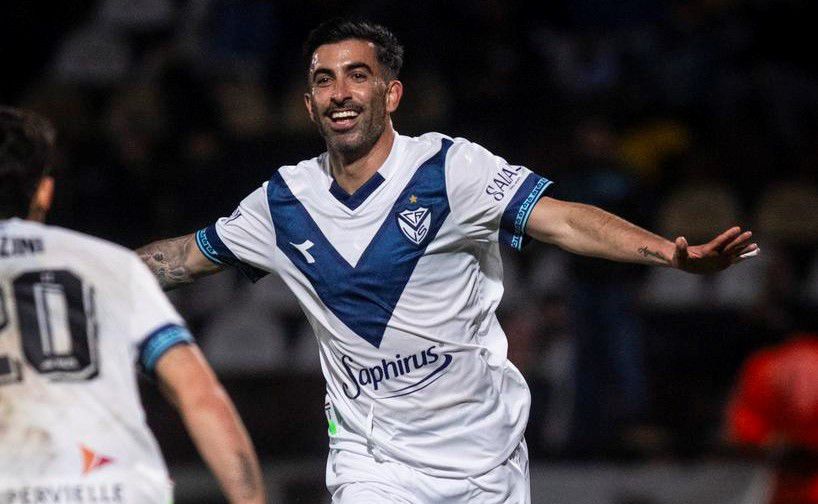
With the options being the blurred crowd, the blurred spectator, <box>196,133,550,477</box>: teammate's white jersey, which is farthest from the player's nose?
the blurred spectator

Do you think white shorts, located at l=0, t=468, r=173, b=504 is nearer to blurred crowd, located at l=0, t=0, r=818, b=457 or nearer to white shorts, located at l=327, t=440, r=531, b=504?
white shorts, located at l=327, t=440, r=531, b=504

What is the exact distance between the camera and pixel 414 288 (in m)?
4.96

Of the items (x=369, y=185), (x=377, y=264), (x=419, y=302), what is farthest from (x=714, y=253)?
(x=369, y=185)

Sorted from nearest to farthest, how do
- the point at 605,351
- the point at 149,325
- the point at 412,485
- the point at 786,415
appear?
the point at 149,325
the point at 412,485
the point at 786,415
the point at 605,351

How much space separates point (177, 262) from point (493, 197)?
50.5 inches

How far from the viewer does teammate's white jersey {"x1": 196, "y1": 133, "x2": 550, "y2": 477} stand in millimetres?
4938

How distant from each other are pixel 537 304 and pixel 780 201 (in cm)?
243

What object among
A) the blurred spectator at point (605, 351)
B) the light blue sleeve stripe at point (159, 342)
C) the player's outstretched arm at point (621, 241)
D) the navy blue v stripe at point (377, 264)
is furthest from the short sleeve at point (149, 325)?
the blurred spectator at point (605, 351)

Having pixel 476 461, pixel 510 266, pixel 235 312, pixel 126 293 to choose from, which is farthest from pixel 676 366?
pixel 126 293

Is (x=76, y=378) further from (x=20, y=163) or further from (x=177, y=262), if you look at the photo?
(x=177, y=262)

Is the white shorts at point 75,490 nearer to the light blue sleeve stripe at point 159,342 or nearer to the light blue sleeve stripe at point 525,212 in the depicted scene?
the light blue sleeve stripe at point 159,342

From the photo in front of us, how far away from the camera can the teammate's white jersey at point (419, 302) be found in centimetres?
494

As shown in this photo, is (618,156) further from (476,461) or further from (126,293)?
(126,293)

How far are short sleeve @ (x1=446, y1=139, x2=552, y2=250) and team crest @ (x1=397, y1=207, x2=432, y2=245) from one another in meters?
0.10
